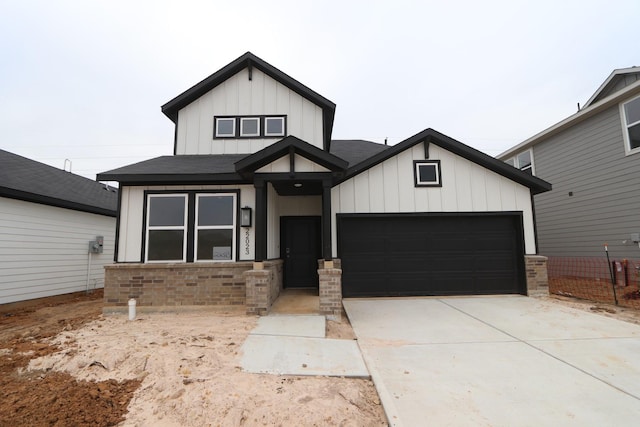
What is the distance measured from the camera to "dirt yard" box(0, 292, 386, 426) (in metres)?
2.62

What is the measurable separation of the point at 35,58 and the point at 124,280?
12.6 metres

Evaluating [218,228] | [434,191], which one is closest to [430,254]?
[434,191]

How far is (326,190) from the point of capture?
621 cm

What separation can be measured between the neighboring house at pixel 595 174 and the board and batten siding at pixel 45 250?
16497 millimetres

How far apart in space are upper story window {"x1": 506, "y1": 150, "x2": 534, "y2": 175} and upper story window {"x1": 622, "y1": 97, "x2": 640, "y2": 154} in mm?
3587

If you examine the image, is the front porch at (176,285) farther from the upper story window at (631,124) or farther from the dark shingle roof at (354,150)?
the upper story window at (631,124)

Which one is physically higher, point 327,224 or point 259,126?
point 259,126

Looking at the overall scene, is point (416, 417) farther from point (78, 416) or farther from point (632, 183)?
point (632, 183)

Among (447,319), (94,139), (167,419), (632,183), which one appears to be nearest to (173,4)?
(167,419)

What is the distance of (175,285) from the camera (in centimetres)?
648

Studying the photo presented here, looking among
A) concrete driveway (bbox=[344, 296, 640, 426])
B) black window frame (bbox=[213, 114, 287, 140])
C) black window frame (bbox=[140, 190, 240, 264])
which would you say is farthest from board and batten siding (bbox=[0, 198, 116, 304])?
concrete driveway (bbox=[344, 296, 640, 426])

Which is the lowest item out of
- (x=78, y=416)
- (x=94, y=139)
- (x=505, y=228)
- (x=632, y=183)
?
(x=78, y=416)

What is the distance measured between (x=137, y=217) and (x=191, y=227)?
1248 millimetres

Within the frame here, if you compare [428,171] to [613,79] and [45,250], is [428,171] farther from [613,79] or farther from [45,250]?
[45,250]
